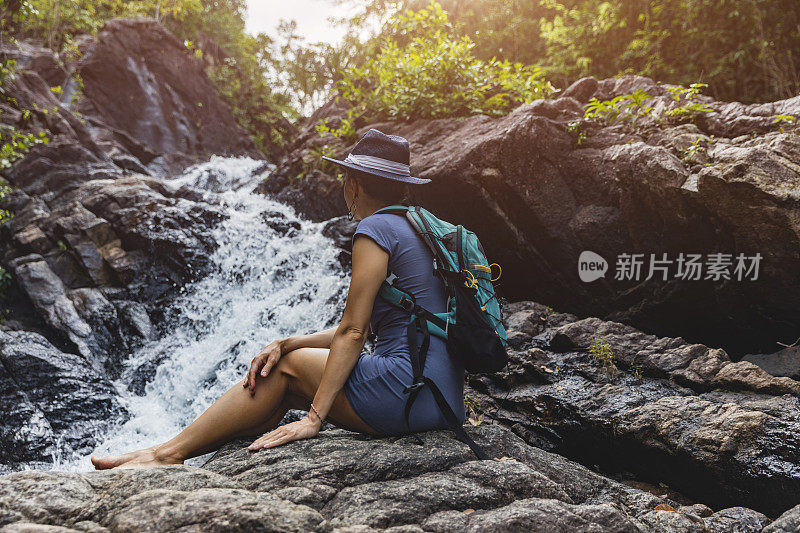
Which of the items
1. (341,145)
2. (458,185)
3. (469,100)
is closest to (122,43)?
(341,145)

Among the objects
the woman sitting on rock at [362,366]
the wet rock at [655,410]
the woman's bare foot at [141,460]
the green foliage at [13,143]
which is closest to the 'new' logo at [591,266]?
the wet rock at [655,410]

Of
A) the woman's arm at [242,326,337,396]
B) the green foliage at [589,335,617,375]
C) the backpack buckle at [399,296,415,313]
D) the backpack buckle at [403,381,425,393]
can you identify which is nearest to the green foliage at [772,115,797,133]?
the green foliage at [589,335,617,375]

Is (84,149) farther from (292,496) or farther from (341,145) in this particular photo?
(292,496)

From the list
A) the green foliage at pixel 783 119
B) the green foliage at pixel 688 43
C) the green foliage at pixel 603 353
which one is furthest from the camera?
the green foliage at pixel 688 43

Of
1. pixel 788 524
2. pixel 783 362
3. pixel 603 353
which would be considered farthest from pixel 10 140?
pixel 783 362

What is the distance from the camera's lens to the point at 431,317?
2711mm

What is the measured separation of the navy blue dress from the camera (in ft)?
8.71

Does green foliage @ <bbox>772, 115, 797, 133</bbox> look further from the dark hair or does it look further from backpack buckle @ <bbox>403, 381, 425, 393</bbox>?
backpack buckle @ <bbox>403, 381, 425, 393</bbox>

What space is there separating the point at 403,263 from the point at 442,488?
1.19 m

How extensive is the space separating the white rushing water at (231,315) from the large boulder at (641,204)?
2.59 metres

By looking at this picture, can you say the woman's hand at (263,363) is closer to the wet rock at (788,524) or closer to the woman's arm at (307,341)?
the woman's arm at (307,341)

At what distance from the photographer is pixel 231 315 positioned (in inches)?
312

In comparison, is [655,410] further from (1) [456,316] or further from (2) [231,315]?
(2) [231,315]

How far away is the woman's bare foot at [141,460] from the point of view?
2793 mm
